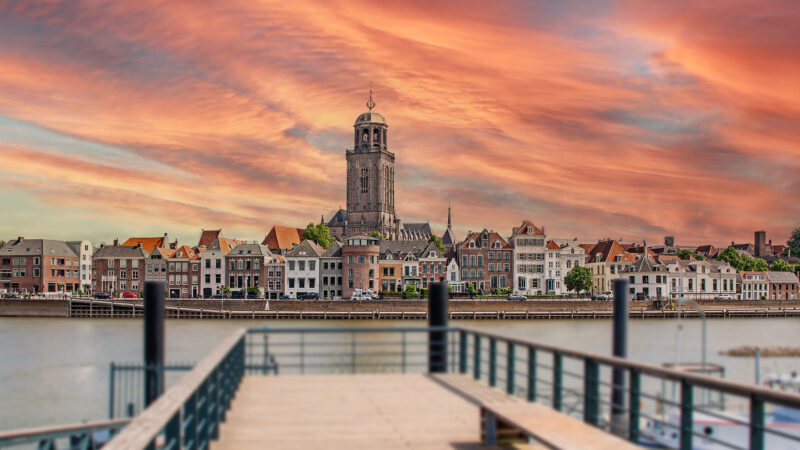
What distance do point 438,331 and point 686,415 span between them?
18.4ft

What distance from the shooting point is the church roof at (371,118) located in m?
150

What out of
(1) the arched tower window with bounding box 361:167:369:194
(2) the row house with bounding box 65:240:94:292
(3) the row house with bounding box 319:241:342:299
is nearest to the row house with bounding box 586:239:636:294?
(3) the row house with bounding box 319:241:342:299

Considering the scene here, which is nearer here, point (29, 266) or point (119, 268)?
point (119, 268)

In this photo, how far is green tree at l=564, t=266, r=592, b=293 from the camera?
3526 inches


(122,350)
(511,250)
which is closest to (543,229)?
(511,250)

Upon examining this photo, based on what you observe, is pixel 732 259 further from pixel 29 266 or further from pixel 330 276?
pixel 29 266

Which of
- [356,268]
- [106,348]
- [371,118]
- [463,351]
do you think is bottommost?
[106,348]

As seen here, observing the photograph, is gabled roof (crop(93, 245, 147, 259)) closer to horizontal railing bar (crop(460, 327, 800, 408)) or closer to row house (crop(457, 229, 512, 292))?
row house (crop(457, 229, 512, 292))

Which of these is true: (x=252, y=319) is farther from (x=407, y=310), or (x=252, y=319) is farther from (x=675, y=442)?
(x=675, y=442)

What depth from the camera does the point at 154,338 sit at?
11.1m

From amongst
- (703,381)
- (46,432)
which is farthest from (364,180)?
(703,381)

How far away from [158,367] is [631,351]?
3285 centimetres

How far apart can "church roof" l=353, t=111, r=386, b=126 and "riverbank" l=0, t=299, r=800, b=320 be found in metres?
76.9

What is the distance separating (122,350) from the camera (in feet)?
134
